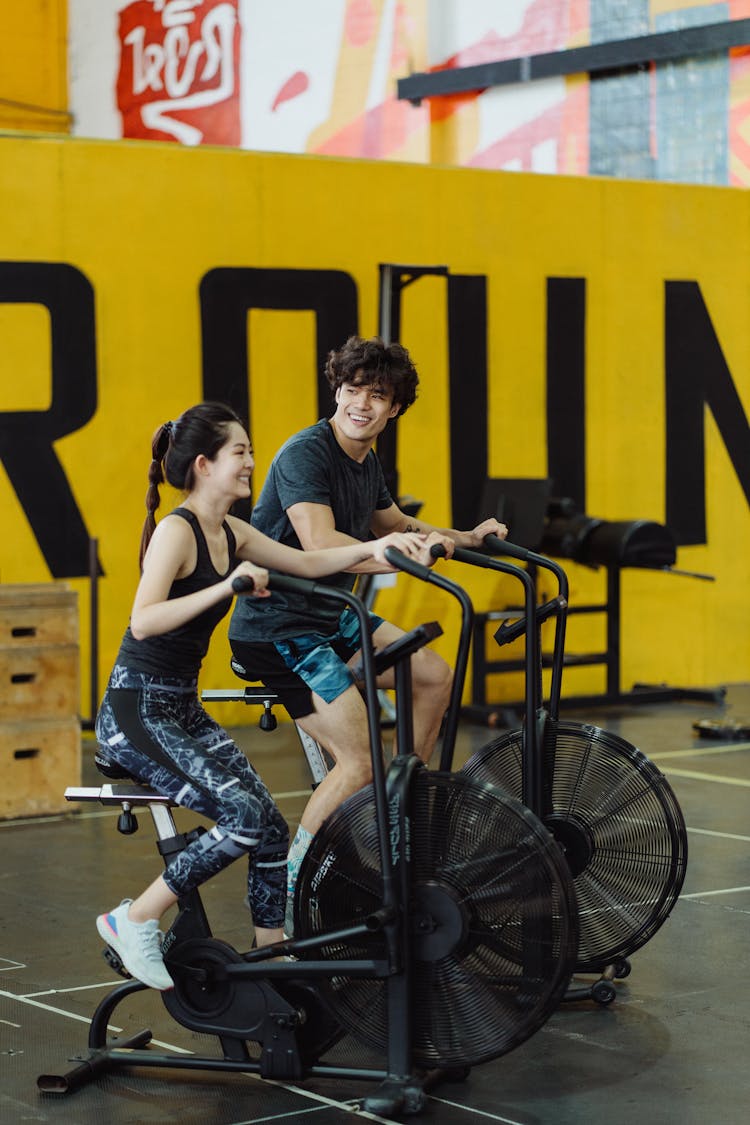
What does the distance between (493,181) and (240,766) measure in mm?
6440

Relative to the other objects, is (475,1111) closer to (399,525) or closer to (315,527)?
(315,527)

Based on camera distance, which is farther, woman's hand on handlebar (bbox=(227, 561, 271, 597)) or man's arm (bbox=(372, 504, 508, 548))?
man's arm (bbox=(372, 504, 508, 548))

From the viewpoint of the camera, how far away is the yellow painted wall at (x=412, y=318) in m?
8.58

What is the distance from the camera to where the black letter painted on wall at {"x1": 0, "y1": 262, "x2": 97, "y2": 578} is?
841 cm

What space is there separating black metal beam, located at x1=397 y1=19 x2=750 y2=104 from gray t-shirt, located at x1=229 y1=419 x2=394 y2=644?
796cm

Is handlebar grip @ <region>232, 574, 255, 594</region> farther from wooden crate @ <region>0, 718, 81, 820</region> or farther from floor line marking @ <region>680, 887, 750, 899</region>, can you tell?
wooden crate @ <region>0, 718, 81, 820</region>

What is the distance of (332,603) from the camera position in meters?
4.59

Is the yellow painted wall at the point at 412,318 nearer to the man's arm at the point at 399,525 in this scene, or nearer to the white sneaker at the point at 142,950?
the man's arm at the point at 399,525

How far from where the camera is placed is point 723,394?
10617mm

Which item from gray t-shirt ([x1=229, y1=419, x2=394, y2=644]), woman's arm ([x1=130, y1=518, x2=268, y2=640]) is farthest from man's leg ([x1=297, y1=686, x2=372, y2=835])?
woman's arm ([x1=130, y1=518, x2=268, y2=640])

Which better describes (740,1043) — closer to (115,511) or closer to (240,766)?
(240,766)

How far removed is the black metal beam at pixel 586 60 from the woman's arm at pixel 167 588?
8865 millimetres

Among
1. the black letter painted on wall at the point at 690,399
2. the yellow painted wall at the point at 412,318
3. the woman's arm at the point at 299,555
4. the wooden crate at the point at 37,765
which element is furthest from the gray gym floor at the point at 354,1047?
the black letter painted on wall at the point at 690,399

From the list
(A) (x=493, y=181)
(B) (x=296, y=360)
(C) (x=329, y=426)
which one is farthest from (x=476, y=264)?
(C) (x=329, y=426)
